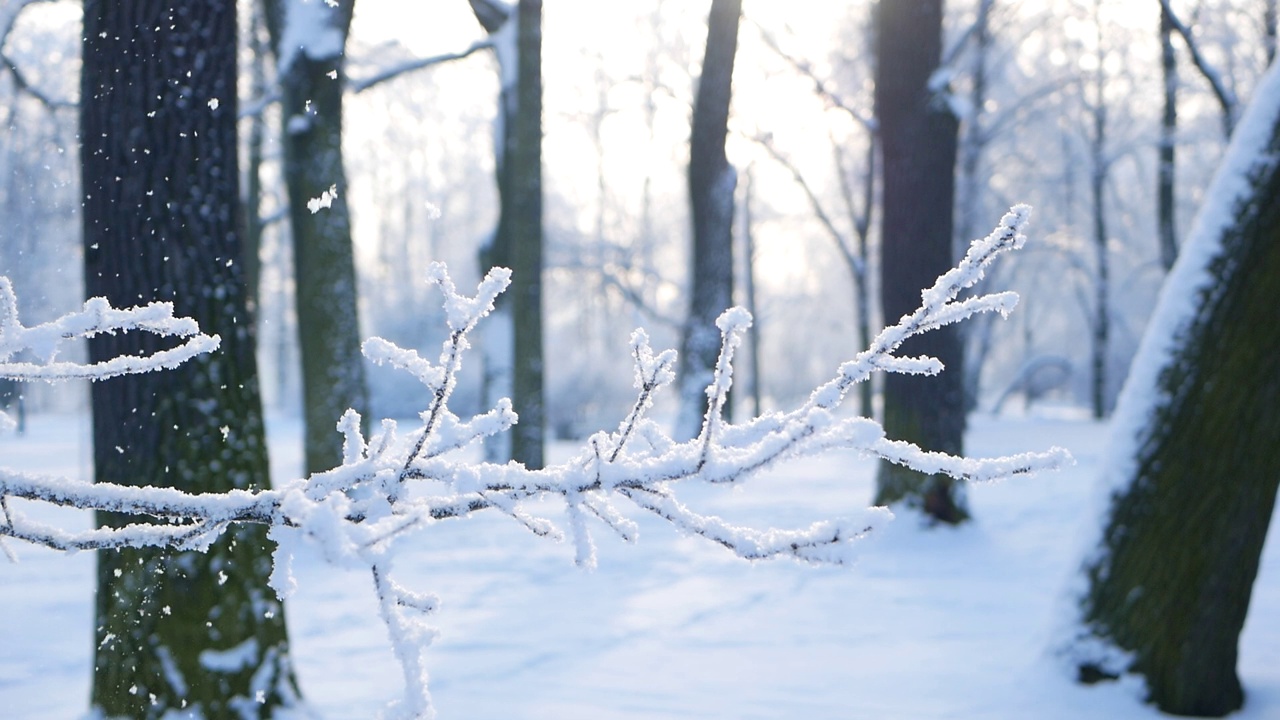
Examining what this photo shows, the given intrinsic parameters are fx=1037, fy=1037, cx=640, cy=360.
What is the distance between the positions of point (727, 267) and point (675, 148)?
39.2 ft

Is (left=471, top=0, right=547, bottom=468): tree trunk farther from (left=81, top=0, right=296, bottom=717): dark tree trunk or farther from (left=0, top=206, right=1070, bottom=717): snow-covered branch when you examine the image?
(left=0, top=206, right=1070, bottom=717): snow-covered branch

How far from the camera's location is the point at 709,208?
11102mm

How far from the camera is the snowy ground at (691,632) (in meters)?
3.99

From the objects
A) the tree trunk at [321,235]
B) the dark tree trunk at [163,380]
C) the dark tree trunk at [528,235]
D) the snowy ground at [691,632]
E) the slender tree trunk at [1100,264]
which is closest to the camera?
the dark tree trunk at [163,380]

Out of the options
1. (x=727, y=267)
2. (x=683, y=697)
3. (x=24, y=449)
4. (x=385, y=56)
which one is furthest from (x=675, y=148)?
(x=683, y=697)

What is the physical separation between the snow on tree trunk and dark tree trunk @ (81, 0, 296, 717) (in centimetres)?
317

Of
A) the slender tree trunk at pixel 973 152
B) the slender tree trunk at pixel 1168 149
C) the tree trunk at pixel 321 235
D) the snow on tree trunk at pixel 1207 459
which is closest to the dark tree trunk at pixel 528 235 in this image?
the tree trunk at pixel 321 235

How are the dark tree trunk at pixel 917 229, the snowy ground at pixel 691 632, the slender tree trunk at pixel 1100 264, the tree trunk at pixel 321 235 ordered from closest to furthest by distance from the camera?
the snowy ground at pixel 691 632 → the dark tree trunk at pixel 917 229 → the tree trunk at pixel 321 235 → the slender tree trunk at pixel 1100 264

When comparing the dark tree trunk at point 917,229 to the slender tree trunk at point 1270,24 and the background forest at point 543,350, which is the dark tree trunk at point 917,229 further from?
the slender tree trunk at point 1270,24

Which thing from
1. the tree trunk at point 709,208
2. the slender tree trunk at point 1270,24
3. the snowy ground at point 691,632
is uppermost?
the slender tree trunk at point 1270,24

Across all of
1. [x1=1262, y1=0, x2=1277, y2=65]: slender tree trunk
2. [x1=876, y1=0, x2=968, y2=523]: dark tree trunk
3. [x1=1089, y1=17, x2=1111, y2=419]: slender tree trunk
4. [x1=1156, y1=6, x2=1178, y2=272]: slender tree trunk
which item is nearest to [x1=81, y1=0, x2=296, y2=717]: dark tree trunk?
[x1=876, y1=0, x2=968, y2=523]: dark tree trunk

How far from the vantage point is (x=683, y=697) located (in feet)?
13.2

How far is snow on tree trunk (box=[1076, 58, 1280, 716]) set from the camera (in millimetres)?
3725

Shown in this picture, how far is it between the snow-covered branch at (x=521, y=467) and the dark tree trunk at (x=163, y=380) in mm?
1733
